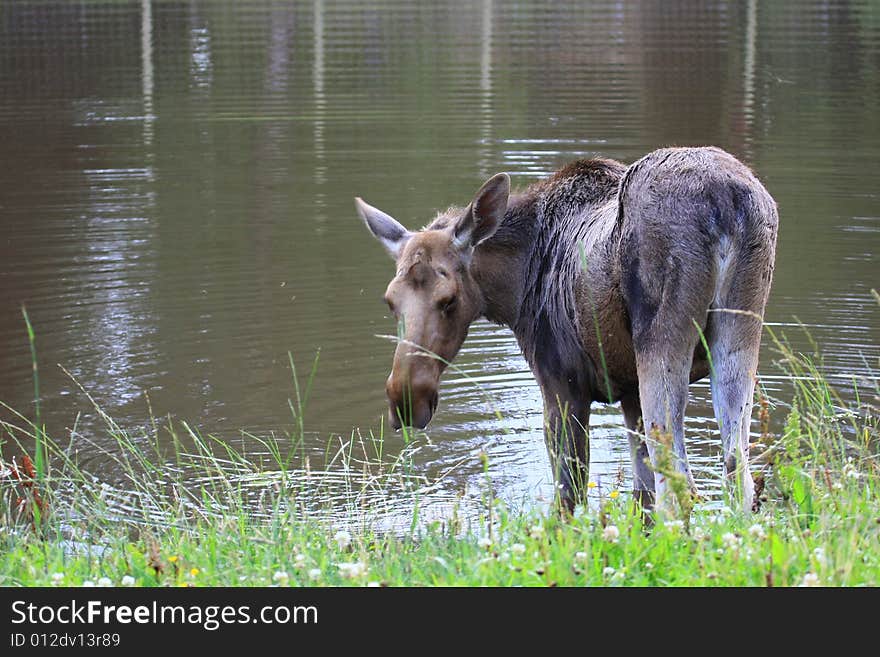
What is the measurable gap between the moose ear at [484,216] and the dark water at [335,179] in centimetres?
187

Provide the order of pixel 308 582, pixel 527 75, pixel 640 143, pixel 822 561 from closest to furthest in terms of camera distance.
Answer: pixel 822 561 → pixel 308 582 → pixel 640 143 → pixel 527 75

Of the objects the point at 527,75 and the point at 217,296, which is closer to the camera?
the point at 217,296

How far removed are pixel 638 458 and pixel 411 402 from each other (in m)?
1.23

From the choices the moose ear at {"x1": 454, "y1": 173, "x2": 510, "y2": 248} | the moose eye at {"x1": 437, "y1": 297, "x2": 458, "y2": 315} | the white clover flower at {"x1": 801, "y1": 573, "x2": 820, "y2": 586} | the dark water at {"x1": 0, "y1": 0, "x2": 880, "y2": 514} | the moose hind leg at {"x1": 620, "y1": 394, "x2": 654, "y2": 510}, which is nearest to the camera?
the white clover flower at {"x1": 801, "y1": 573, "x2": 820, "y2": 586}

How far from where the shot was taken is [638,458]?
6.17 meters

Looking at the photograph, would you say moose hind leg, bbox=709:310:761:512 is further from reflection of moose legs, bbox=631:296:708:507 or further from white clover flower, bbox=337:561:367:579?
white clover flower, bbox=337:561:367:579

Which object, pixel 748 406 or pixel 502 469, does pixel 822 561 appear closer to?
pixel 748 406

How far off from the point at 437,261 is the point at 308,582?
2.00m

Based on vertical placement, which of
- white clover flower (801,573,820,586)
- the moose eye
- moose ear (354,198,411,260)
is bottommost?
white clover flower (801,573,820,586)

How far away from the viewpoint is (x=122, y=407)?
8.99 meters

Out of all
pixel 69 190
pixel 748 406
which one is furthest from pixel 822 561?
pixel 69 190

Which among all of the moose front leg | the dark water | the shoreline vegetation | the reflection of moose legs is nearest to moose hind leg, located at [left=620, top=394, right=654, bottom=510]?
the moose front leg

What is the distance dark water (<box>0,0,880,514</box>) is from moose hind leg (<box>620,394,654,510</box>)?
1124 millimetres

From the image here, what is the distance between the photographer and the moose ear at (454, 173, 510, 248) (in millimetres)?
6016
